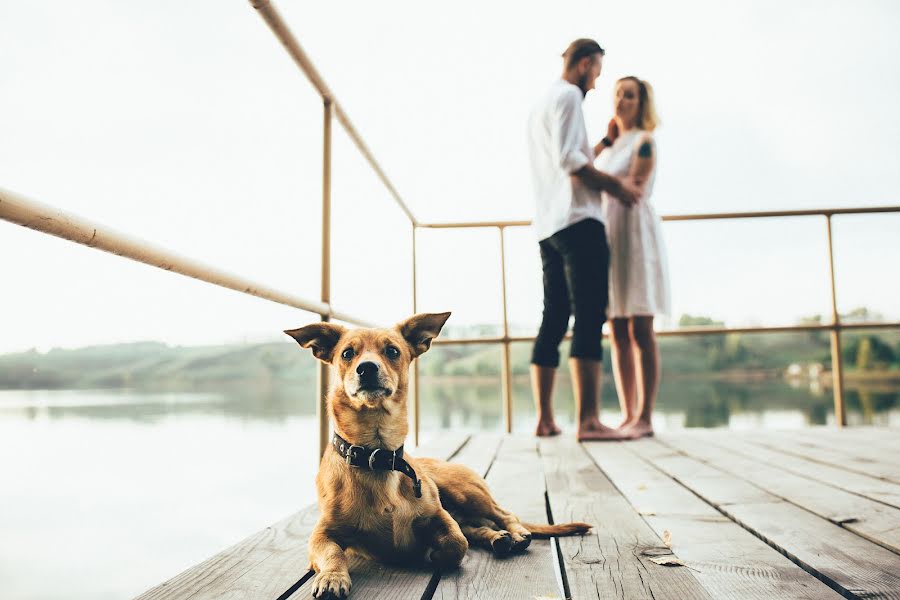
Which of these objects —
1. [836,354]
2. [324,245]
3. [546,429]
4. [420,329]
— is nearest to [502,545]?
[420,329]

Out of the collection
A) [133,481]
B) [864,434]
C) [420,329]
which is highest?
[420,329]

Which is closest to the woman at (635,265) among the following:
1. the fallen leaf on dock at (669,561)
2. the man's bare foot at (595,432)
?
the man's bare foot at (595,432)

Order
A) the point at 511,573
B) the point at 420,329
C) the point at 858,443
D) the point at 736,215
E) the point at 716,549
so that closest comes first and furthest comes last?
the point at 511,573, the point at 716,549, the point at 420,329, the point at 858,443, the point at 736,215

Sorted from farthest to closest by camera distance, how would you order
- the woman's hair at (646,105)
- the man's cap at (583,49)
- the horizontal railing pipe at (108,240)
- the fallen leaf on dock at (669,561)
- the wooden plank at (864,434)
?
the woman's hair at (646,105) → the man's cap at (583,49) → the wooden plank at (864,434) → the fallen leaf on dock at (669,561) → the horizontal railing pipe at (108,240)

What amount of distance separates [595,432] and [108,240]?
90.8 inches

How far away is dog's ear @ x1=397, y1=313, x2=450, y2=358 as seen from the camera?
134 centimetres

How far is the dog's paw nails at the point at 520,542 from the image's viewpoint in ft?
3.43

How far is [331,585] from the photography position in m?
0.84

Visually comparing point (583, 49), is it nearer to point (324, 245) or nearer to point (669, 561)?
point (324, 245)

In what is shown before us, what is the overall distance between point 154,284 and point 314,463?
750mm

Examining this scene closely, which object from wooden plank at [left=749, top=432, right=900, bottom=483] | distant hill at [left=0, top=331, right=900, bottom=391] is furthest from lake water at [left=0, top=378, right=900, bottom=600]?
wooden plank at [left=749, top=432, right=900, bottom=483]

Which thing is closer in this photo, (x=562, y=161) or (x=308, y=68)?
(x=308, y=68)

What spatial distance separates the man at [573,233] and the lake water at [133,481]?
134 cm

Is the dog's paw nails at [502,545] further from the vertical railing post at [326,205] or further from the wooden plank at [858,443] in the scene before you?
the wooden plank at [858,443]
